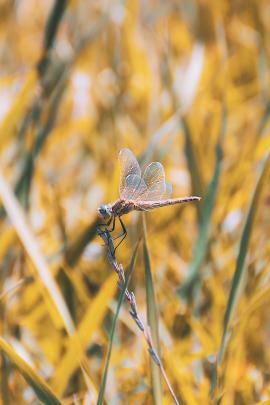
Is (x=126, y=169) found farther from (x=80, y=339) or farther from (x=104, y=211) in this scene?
(x=80, y=339)

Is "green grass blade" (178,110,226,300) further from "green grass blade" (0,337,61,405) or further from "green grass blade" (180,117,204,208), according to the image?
"green grass blade" (0,337,61,405)

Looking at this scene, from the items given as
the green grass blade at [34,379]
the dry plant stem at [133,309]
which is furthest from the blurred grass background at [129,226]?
the dry plant stem at [133,309]

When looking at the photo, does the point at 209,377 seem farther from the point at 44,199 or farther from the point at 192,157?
the point at 44,199

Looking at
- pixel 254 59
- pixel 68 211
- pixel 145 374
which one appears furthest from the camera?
pixel 254 59

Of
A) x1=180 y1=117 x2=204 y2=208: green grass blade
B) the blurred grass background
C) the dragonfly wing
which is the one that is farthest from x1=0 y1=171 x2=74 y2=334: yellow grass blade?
x1=180 y1=117 x2=204 y2=208: green grass blade

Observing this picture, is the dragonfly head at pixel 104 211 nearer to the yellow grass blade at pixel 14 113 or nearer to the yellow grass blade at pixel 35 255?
the yellow grass blade at pixel 35 255

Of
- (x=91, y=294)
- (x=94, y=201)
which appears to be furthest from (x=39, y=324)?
(x=94, y=201)

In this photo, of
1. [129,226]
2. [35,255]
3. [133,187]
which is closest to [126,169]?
[133,187]

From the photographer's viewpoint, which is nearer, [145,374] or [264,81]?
[145,374]
